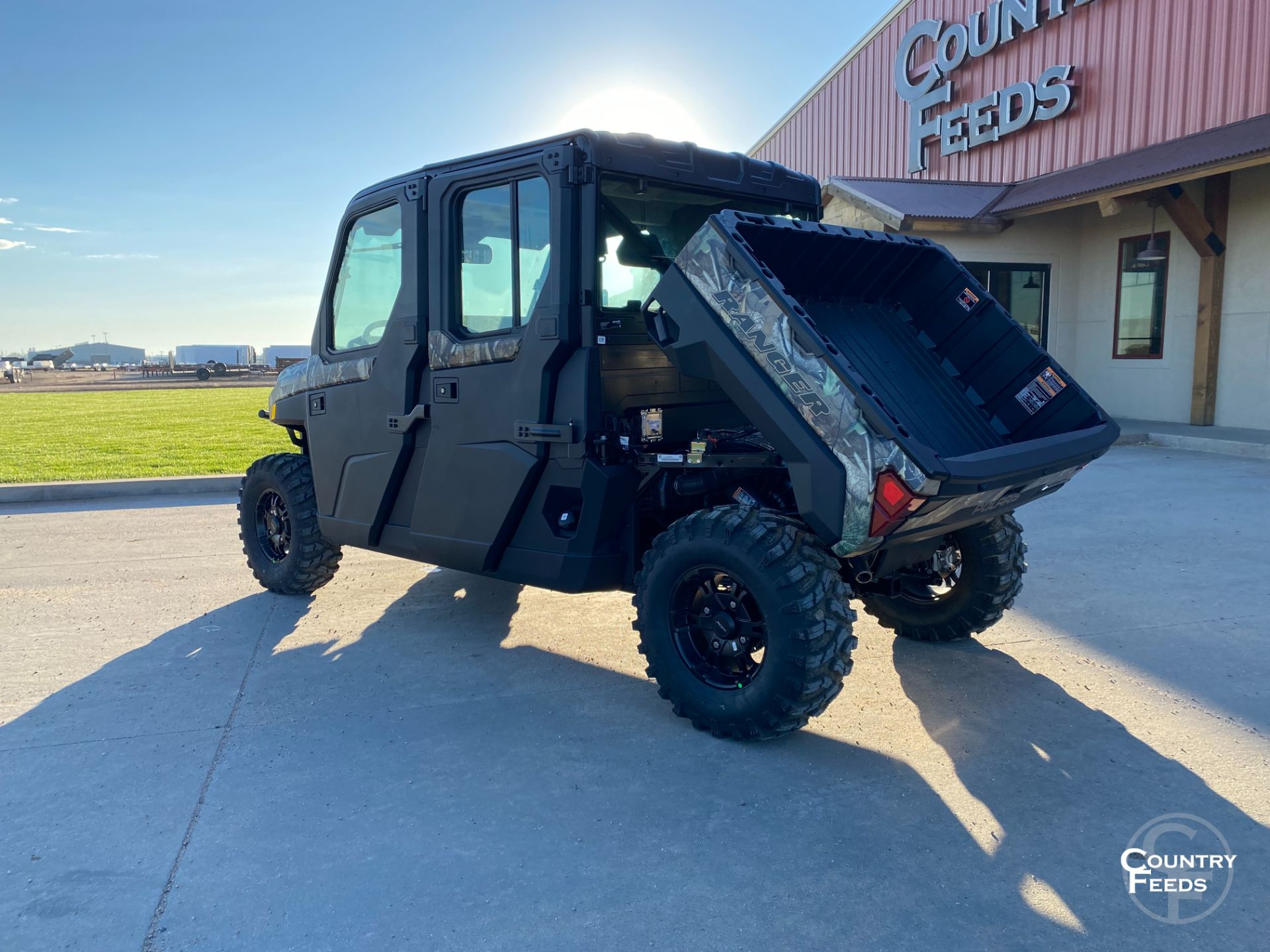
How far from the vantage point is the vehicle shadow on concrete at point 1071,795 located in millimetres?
2551

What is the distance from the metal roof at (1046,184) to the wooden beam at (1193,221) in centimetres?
63

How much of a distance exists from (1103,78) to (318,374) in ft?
42.3

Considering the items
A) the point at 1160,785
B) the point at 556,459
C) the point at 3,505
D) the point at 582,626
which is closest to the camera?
the point at 1160,785

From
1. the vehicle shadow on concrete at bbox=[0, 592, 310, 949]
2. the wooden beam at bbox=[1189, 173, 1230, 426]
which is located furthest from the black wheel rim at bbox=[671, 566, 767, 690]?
the wooden beam at bbox=[1189, 173, 1230, 426]

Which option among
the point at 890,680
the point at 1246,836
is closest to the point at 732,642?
the point at 890,680

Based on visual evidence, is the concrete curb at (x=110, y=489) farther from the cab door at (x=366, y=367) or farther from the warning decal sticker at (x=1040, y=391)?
the warning decal sticker at (x=1040, y=391)

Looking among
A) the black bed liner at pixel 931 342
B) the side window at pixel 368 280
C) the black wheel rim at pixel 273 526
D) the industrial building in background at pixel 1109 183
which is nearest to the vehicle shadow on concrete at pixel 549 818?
the black bed liner at pixel 931 342

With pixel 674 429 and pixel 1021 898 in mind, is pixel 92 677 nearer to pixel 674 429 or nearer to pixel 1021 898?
pixel 674 429

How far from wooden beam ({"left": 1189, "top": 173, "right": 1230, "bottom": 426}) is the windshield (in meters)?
10.4

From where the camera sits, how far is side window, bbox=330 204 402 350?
4898mm

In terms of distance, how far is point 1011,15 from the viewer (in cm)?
1477

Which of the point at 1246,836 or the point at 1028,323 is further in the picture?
the point at 1028,323

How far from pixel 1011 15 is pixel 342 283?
13.8 m

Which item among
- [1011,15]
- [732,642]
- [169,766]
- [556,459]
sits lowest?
[169,766]
